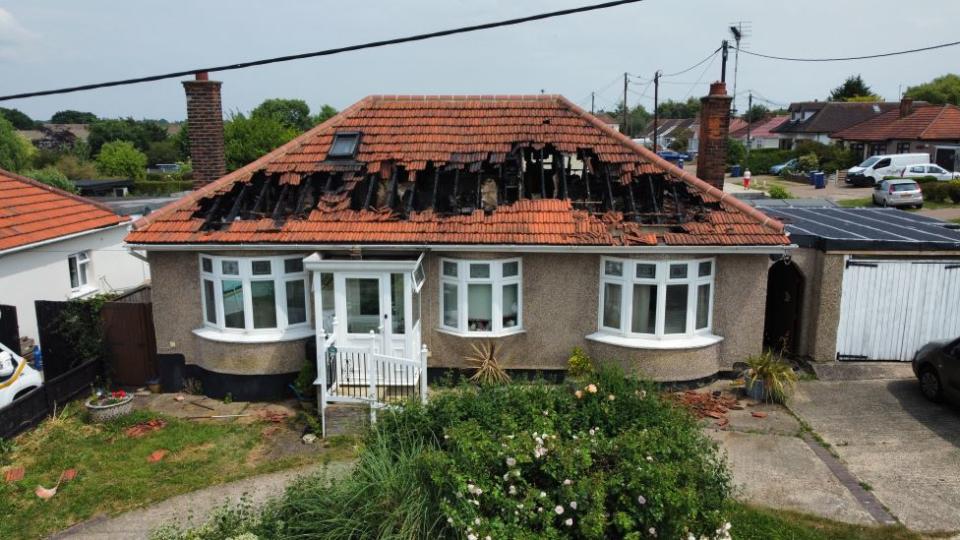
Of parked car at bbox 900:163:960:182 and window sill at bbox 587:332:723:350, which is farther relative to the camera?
parked car at bbox 900:163:960:182

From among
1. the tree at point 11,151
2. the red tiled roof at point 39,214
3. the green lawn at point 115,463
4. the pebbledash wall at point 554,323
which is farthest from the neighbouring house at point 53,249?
the tree at point 11,151

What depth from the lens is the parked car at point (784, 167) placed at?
50.6 metres

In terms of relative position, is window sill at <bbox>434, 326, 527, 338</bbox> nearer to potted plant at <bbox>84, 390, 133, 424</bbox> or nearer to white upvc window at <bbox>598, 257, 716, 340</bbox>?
white upvc window at <bbox>598, 257, 716, 340</bbox>

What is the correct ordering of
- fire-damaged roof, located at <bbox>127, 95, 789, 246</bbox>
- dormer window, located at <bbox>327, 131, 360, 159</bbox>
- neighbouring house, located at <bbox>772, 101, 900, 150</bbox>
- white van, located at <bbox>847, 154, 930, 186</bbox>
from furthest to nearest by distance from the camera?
neighbouring house, located at <bbox>772, 101, 900, 150</bbox> → white van, located at <bbox>847, 154, 930, 186</bbox> → dormer window, located at <bbox>327, 131, 360, 159</bbox> → fire-damaged roof, located at <bbox>127, 95, 789, 246</bbox>

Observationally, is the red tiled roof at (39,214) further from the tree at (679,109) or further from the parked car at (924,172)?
the tree at (679,109)

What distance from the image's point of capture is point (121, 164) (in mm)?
61219

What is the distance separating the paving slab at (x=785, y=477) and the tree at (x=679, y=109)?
428 ft

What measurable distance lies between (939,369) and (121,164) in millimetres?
66332

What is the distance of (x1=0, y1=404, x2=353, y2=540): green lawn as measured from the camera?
355 inches

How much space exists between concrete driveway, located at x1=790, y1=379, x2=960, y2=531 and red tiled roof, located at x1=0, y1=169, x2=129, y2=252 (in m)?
17.0

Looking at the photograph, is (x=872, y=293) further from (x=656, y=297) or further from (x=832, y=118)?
(x=832, y=118)

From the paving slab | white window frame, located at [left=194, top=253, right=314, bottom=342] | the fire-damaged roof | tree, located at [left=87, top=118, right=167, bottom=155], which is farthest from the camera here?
tree, located at [left=87, top=118, right=167, bottom=155]

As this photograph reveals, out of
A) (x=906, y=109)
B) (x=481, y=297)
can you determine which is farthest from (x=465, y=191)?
(x=906, y=109)

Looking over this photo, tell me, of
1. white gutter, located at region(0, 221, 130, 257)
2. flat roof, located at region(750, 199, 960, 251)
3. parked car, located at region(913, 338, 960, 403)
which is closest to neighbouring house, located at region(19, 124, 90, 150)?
white gutter, located at region(0, 221, 130, 257)
